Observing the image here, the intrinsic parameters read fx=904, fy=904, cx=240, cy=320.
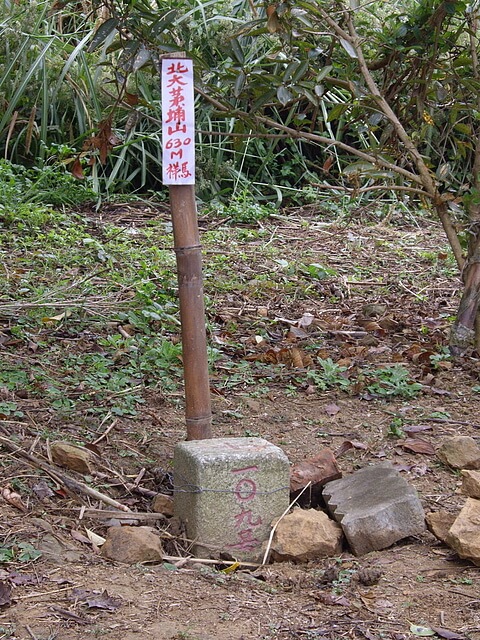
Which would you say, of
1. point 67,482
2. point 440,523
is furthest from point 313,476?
point 67,482

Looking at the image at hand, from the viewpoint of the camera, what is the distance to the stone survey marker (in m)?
2.79

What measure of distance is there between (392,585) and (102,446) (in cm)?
128

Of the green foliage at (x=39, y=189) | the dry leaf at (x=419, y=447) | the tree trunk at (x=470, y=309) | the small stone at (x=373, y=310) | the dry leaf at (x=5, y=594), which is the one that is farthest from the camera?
the green foliage at (x=39, y=189)

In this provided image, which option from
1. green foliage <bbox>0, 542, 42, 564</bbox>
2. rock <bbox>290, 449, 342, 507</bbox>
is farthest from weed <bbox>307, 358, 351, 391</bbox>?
green foliage <bbox>0, 542, 42, 564</bbox>

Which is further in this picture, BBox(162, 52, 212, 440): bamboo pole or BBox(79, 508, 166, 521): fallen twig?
BBox(162, 52, 212, 440): bamboo pole

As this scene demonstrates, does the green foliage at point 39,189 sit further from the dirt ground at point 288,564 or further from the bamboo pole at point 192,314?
the bamboo pole at point 192,314

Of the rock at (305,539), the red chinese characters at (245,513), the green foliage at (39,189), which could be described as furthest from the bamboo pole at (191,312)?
the green foliage at (39,189)

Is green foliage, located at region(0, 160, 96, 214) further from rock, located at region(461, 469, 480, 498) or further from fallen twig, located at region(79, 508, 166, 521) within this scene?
rock, located at region(461, 469, 480, 498)

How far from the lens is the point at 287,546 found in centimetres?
275

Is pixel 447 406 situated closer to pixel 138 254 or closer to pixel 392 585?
pixel 392 585

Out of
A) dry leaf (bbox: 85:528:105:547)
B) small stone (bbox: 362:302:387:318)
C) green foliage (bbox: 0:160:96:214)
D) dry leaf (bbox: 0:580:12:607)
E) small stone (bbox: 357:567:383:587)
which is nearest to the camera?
dry leaf (bbox: 0:580:12:607)

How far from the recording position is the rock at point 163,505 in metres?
3.00

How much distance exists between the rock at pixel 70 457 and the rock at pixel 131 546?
47 centimetres

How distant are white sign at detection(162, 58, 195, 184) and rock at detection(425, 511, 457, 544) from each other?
134 centimetres
